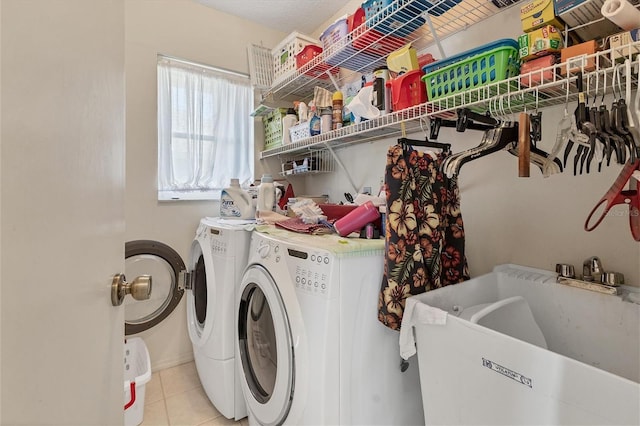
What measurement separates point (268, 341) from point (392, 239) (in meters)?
0.81

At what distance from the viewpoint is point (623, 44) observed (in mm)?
792

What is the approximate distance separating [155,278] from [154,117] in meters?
1.20

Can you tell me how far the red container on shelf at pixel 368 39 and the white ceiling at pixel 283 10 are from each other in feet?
2.73

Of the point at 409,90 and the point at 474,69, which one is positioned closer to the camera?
the point at 474,69

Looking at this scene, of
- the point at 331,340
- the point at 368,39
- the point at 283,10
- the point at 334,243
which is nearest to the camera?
the point at 331,340

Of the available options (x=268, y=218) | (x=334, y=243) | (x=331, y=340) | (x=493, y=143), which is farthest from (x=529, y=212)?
(x=268, y=218)

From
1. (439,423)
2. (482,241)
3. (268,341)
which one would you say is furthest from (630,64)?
(268,341)

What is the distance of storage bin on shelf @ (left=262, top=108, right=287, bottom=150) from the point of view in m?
2.42

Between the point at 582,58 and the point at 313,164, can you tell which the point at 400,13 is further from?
the point at 313,164

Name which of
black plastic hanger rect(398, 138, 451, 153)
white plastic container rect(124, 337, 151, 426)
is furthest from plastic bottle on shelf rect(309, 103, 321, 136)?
white plastic container rect(124, 337, 151, 426)

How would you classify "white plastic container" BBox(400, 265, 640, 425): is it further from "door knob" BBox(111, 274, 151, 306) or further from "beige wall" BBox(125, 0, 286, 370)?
"beige wall" BBox(125, 0, 286, 370)

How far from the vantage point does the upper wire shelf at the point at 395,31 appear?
1359 millimetres

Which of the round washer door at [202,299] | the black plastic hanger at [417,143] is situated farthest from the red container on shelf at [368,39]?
the round washer door at [202,299]

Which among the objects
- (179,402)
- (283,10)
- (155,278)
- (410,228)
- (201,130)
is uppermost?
(283,10)
